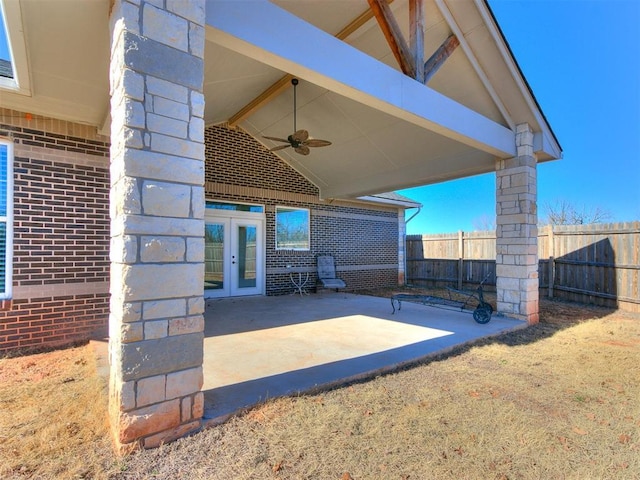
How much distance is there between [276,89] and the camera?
21.6 feet

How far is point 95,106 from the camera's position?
4336 mm

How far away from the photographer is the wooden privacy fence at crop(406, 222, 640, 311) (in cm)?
738

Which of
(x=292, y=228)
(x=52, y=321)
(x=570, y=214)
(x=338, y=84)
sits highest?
(x=570, y=214)

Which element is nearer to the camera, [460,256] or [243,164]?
[243,164]

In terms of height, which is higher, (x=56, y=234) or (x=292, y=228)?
(x=292, y=228)

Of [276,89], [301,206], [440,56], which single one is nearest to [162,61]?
[440,56]

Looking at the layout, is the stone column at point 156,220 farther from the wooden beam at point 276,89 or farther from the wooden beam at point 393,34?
the wooden beam at point 276,89

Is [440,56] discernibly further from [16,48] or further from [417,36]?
[16,48]

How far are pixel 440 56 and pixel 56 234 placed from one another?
5.71 m

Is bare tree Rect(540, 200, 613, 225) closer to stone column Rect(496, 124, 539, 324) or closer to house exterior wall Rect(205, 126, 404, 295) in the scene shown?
house exterior wall Rect(205, 126, 404, 295)

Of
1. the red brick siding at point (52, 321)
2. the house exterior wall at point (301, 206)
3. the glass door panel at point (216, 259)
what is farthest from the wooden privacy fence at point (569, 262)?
the red brick siding at point (52, 321)

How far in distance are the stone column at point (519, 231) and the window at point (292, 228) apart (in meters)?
5.12

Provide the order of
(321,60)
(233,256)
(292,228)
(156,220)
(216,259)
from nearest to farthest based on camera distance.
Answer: (156,220) → (321,60) → (216,259) → (233,256) → (292,228)

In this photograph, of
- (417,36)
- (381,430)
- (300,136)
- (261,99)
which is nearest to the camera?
(381,430)
